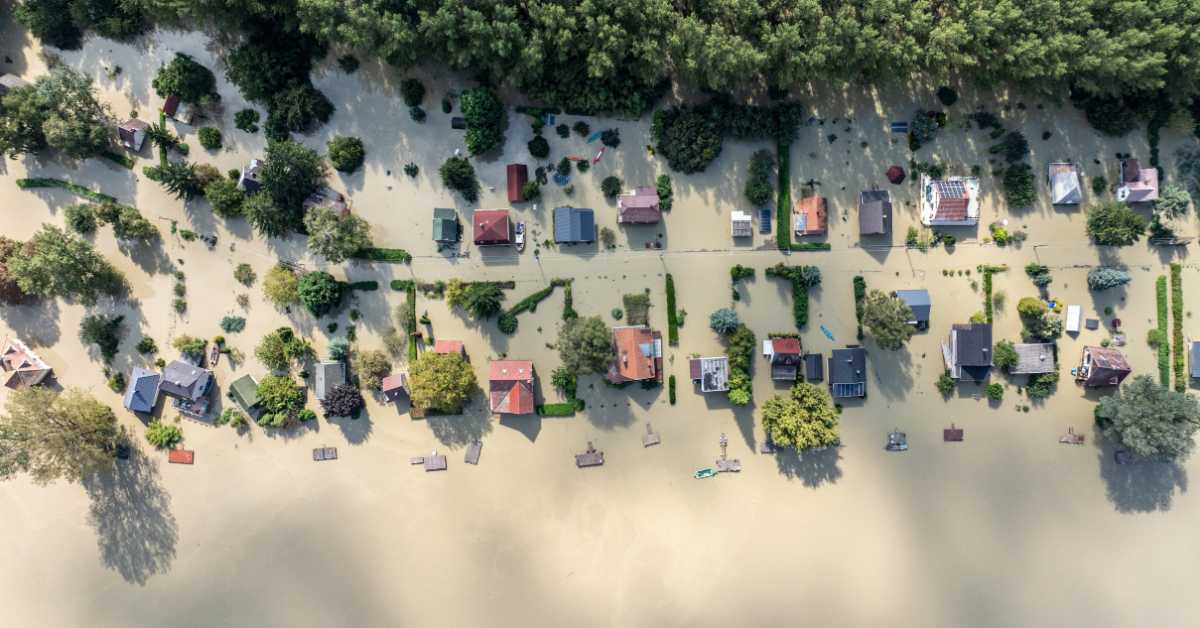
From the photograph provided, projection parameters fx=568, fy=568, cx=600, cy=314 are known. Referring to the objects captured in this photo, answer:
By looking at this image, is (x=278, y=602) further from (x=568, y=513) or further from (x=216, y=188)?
(x=216, y=188)

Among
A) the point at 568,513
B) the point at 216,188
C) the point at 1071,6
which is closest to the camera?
the point at 1071,6

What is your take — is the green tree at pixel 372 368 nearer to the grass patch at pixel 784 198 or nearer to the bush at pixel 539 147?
the bush at pixel 539 147

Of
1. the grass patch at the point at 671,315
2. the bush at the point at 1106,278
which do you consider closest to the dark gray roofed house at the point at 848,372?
the grass patch at the point at 671,315

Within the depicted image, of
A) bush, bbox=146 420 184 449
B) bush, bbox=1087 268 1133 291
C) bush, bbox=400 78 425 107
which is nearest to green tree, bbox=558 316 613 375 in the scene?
bush, bbox=400 78 425 107

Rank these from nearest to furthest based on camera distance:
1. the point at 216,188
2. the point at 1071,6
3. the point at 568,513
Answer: the point at 1071,6 < the point at 216,188 < the point at 568,513

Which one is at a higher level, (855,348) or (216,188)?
(216,188)

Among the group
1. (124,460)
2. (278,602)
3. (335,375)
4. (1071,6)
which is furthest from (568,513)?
(1071,6)
